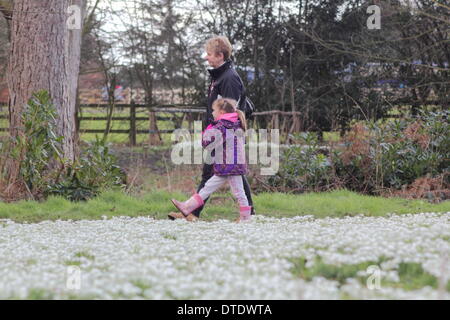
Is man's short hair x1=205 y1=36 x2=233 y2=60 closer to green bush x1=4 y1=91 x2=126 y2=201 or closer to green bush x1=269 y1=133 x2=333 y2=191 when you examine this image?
green bush x1=4 y1=91 x2=126 y2=201

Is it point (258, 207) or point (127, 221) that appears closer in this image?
point (127, 221)

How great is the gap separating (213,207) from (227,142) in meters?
A: 1.97

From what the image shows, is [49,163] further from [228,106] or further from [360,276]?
[360,276]

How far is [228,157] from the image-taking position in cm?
791

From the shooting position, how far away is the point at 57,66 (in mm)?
10461

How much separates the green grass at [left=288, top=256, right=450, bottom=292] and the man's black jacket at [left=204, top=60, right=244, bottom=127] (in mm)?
3574

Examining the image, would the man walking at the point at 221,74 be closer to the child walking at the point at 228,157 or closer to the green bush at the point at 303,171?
the child walking at the point at 228,157

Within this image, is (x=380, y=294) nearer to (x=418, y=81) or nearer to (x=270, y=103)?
(x=418, y=81)

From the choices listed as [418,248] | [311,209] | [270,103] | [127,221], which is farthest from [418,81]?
[418,248]

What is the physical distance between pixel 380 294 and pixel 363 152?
777cm

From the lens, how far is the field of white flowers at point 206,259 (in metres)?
3.92

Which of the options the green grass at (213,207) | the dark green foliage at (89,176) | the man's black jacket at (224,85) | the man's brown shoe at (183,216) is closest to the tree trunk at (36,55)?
the dark green foliage at (89,176)

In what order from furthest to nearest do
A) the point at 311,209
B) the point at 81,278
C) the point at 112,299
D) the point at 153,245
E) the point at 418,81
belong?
1. the point at 418,81
2. the point at 311,209
3. the point at 153,245
4. the point at 81,278
5. the point at 112,299

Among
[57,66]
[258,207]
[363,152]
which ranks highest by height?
[57,66]
